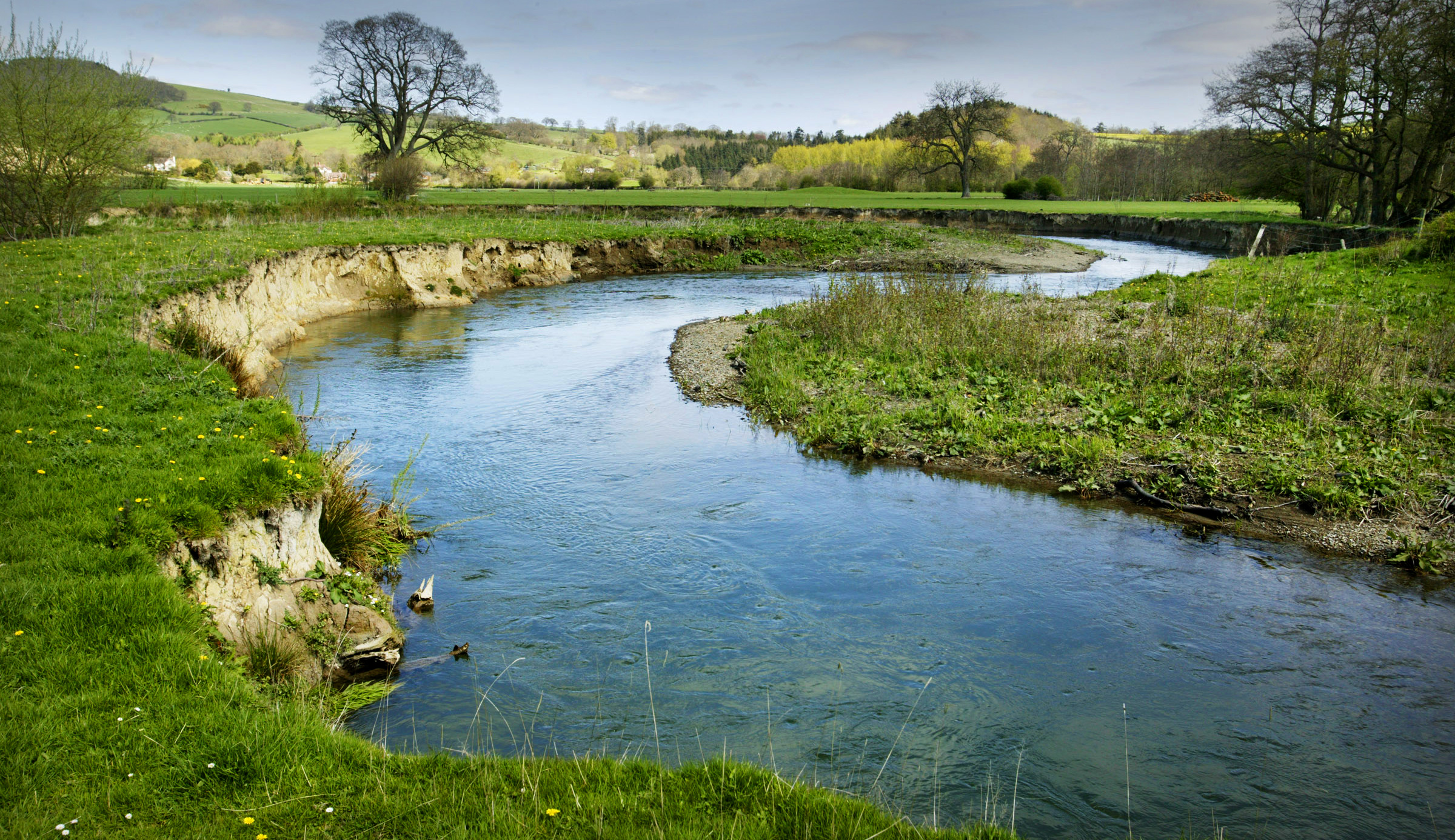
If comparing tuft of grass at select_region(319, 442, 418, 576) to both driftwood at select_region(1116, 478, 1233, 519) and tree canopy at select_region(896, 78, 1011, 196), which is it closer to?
driftwood at select_region(1116, 478, 1233, 519)

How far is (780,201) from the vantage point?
5841 cm

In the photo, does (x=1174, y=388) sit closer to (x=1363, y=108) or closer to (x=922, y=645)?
(x=922, y=645)


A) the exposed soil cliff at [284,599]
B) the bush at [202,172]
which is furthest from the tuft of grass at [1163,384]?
the bush at [202,172]

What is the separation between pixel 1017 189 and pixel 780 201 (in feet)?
69.1

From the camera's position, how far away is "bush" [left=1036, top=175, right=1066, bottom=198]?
6631cm

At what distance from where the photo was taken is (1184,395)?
11.0 m

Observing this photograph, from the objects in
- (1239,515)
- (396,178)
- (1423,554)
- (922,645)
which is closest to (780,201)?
(396,178)

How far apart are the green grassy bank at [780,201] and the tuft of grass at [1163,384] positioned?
27885 mm

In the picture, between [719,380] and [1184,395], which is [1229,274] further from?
[719,380]

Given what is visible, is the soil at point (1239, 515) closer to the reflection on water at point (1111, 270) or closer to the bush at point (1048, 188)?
the reflection on water at point (1111, 270)

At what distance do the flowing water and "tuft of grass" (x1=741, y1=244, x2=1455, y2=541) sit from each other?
93cm

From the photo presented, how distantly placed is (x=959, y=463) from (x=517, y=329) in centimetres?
1278

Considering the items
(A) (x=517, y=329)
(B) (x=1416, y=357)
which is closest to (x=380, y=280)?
(A) (x=517, y=329)

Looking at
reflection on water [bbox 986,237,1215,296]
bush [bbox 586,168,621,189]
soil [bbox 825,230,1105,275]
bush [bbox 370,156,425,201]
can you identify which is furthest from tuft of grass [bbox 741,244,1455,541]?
bush [bbox 586,168,621,189]
